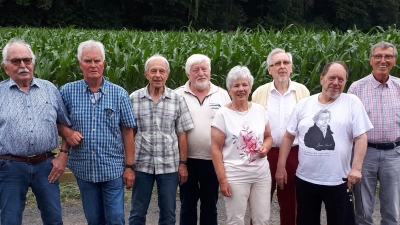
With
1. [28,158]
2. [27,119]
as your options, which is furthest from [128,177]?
[27,119]

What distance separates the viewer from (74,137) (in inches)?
140

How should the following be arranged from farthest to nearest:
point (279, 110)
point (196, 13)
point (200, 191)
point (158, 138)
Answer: point (196, 13) → point (200, 191) → point (279, 110) → point (158, 138)

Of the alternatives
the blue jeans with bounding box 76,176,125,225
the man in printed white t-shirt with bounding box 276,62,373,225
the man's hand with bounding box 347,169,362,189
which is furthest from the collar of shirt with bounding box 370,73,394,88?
the blue jeans with bounding box 76,176,125,225

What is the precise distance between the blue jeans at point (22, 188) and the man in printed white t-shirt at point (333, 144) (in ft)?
6.43

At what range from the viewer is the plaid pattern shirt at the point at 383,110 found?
387 centimetres

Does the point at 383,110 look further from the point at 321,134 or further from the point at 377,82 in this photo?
the point at 321,134

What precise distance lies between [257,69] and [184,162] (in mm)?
4402

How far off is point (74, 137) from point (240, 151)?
130 centimetres

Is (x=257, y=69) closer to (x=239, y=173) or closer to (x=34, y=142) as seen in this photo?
(x=239, y=173)

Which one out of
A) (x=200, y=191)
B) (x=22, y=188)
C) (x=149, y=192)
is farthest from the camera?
(x=200, y=191)

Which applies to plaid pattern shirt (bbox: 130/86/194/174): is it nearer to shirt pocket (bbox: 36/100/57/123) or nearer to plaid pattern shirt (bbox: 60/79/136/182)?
plaid pattern shirt (bbox: 60/79/136/182)

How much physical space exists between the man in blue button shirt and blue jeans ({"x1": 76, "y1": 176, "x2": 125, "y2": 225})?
25cm

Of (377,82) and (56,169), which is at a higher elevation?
(377,82)

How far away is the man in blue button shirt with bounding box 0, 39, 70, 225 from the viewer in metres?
3.40
